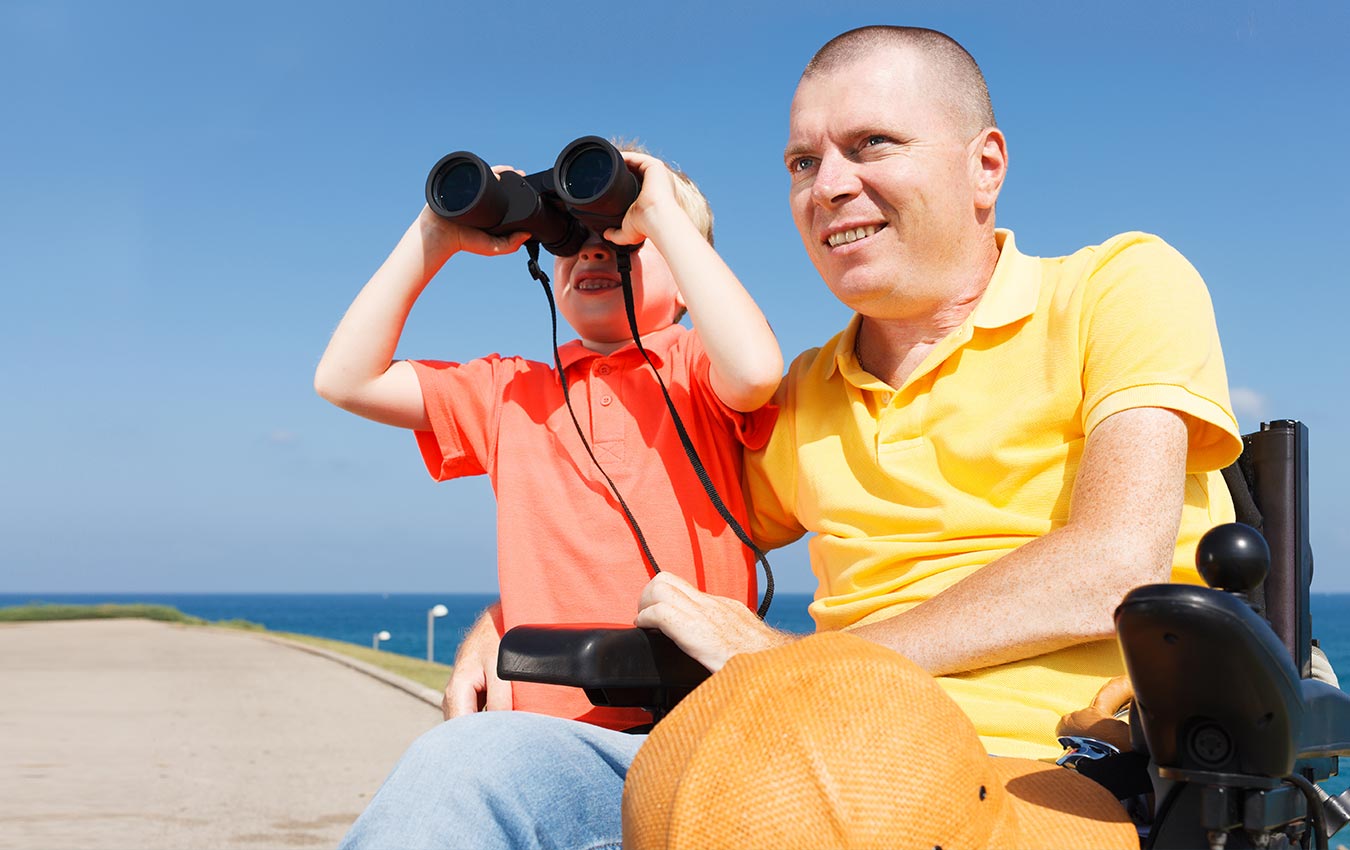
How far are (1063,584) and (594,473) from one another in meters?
1.03

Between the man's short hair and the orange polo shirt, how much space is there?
0.65m

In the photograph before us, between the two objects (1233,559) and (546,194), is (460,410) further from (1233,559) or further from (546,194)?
(1233,559)

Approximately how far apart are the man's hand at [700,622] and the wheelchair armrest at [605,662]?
0.03 meters

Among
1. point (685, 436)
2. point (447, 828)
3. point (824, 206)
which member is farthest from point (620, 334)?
point (447, 828)

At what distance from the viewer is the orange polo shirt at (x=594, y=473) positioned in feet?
8.21

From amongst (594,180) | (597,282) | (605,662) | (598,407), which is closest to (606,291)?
(597,282)

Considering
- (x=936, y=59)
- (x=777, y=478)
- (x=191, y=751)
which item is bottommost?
(x=191, y=751)

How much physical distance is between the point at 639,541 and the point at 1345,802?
1.28 metres

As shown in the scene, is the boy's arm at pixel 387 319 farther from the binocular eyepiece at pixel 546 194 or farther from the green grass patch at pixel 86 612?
the green grass patch at pixel 86 612

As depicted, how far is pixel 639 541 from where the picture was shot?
2.48m

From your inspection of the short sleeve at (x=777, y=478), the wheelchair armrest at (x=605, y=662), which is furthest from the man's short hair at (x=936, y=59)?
the wheelchair armrest at (x=605, y=662)

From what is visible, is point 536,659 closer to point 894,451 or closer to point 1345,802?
point 894,451

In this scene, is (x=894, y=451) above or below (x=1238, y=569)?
above

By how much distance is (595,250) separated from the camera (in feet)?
9.10
